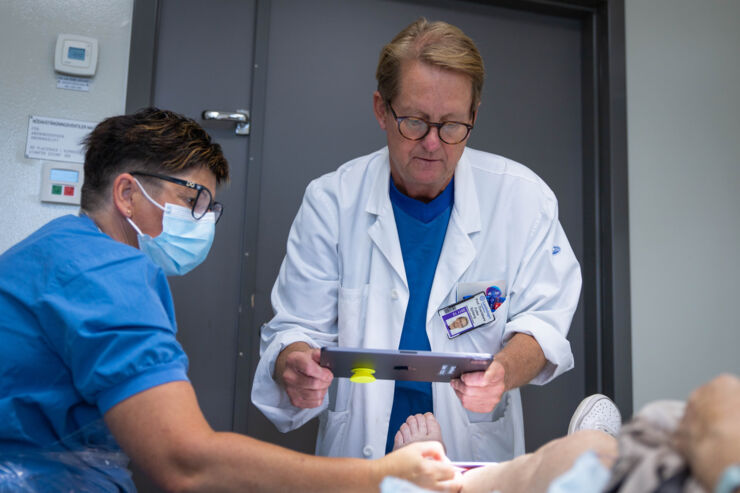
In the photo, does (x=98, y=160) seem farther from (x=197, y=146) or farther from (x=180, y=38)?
(x=180, y=38)

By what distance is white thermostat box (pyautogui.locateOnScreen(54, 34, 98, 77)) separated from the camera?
6.28 feet

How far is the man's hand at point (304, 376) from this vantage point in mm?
1262

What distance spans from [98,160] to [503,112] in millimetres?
1519

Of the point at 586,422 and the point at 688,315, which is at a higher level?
the point at 688,315

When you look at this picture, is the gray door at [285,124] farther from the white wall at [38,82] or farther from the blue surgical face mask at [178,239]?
the blue surgical face mask at [178,239]

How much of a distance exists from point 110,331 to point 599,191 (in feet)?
6.29

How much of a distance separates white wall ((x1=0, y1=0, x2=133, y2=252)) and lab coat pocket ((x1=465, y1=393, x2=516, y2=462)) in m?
1.29

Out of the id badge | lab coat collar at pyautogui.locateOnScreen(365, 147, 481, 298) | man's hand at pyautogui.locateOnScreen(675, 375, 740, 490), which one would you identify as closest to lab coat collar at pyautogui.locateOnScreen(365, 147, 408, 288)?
lab coat collar at pyautogui.locateOnScreen(365, 147, 481, 298)

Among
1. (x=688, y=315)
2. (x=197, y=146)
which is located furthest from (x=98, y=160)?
(x=688, y=315)

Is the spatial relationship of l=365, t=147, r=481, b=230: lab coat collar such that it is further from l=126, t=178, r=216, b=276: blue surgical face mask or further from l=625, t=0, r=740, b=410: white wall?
l=625, t=0, r=740, b=410: white wall

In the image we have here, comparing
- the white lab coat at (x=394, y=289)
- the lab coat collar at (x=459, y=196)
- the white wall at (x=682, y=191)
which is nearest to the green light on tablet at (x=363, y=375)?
the white lab coat at (x=394, y=289)

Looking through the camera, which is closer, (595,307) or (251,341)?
(251,341)

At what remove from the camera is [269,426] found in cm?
202

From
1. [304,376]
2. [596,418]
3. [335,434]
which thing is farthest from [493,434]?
[304,376]
